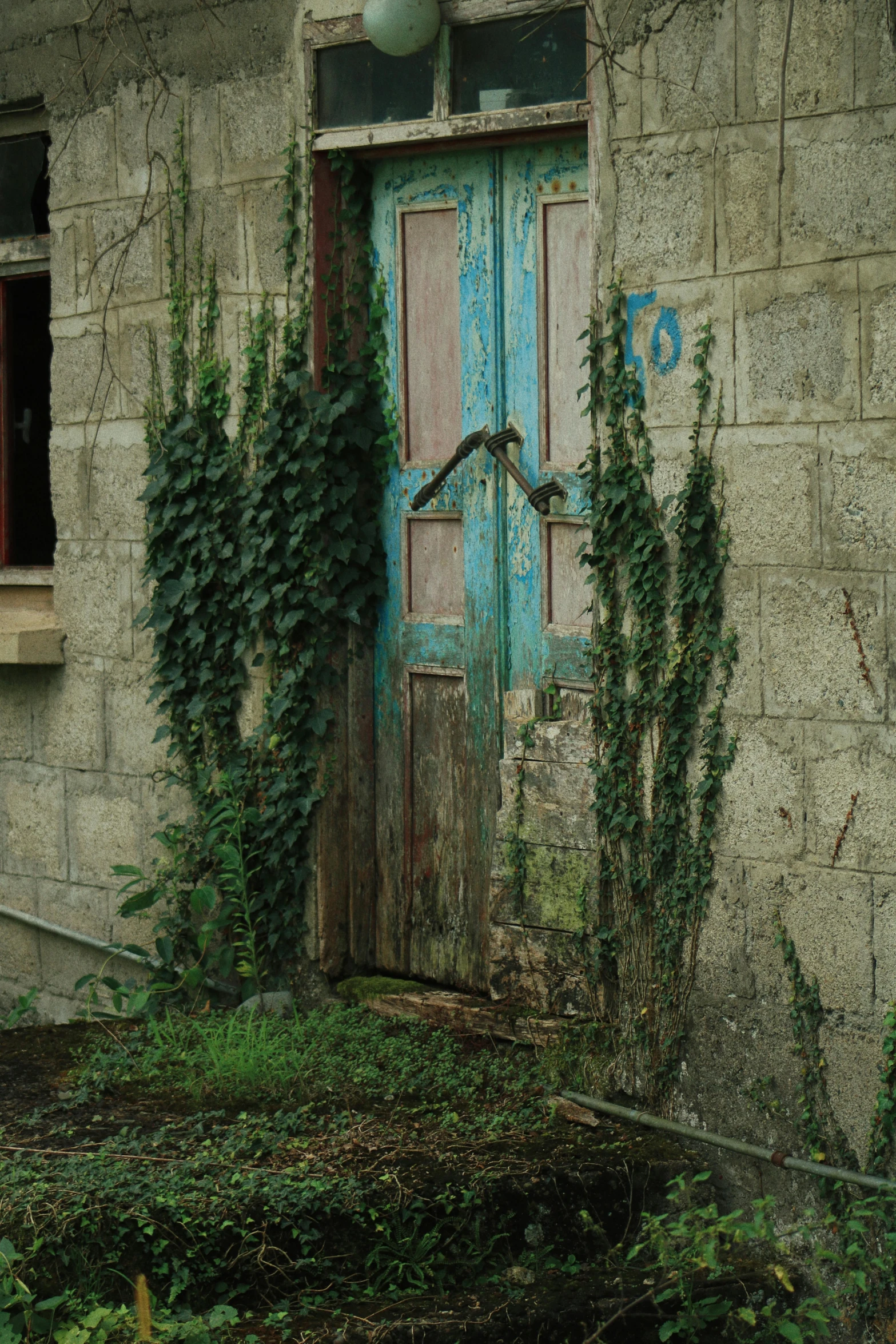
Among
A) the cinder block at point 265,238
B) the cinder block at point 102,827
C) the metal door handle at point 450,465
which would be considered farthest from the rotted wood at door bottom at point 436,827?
the cinder block at point 265,238

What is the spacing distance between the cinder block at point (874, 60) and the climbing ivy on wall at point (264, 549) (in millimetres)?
1800

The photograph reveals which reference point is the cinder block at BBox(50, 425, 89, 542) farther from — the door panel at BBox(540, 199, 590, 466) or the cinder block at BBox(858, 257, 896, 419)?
the cinder block at BBox(858, 257, 896, 419)

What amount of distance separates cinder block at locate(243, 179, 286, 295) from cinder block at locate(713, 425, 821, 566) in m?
1.74

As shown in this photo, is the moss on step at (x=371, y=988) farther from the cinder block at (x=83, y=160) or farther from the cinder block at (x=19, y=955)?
the cinder block at (x=83, y=160)

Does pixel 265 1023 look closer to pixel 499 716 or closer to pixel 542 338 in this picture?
pixel 499 716

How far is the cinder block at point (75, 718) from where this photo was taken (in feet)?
18.6

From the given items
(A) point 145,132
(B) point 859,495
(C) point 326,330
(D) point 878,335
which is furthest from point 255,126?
(B) point 859,495

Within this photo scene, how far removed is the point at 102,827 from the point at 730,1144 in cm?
270

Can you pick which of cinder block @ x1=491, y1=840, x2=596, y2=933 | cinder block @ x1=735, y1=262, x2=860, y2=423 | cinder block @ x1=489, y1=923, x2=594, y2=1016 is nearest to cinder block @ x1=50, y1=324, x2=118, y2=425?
cinder block @ x1=491, y1=840, x2=596, y2=933

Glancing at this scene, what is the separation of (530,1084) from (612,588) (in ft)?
4.62

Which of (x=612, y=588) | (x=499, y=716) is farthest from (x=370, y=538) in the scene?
(x=612, y=588)

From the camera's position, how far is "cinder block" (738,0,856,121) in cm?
371

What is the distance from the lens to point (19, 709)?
19.5ft

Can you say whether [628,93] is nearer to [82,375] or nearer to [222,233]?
[222,233]
